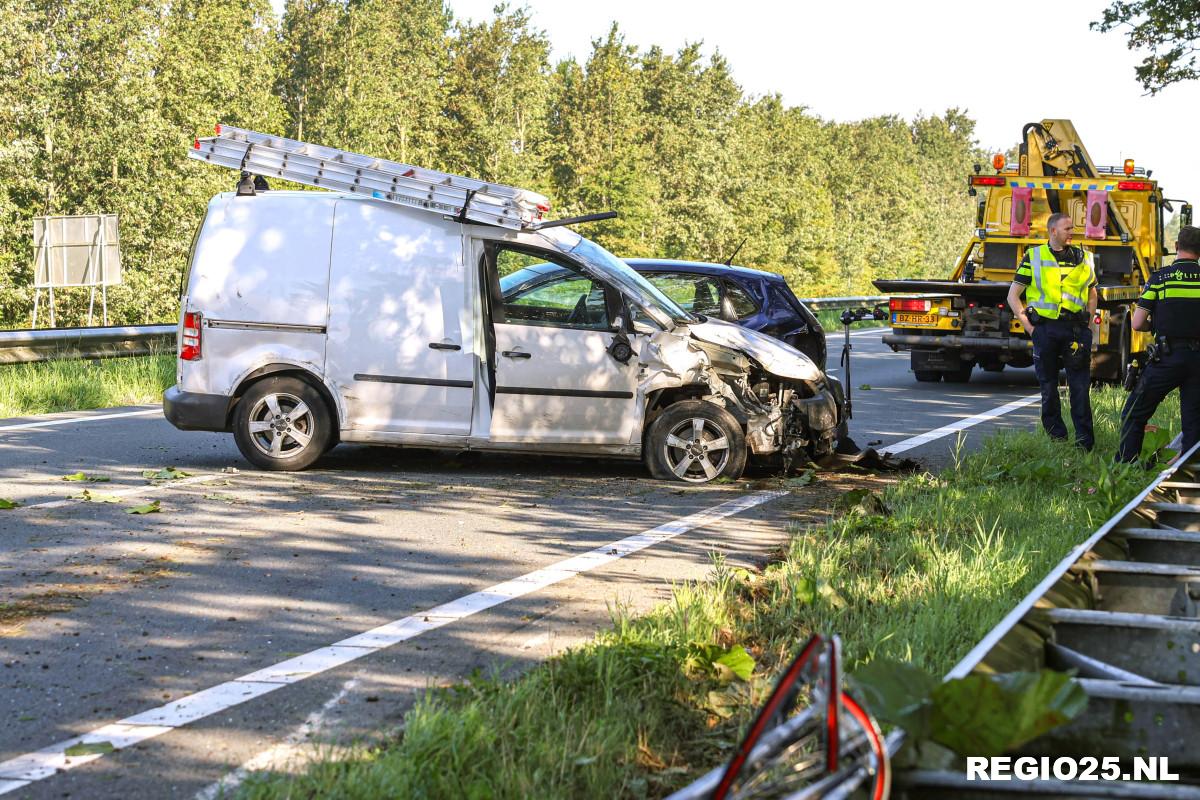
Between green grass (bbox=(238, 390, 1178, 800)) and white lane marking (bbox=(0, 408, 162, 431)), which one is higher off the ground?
white lane marking (bbox=(0, 408, 162, 431))

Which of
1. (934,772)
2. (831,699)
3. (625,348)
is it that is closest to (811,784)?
(831,699)

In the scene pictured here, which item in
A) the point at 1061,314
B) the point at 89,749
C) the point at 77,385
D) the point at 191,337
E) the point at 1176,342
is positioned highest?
the point at 1061,314

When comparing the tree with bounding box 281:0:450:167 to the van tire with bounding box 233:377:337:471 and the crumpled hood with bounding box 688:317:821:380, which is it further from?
the crumpled hood with bounding box 688:317:821:380

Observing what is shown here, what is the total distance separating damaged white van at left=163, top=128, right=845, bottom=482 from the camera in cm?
960

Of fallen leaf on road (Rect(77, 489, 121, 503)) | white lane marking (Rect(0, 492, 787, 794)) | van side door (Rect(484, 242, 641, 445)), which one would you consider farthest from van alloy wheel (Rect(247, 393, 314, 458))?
white lane marking (Rect(0, 492, 787, 794))

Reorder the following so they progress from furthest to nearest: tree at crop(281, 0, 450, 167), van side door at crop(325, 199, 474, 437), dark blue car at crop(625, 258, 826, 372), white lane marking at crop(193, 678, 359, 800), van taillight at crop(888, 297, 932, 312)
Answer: tree at crop(281, 0, 450, 167) < van taillight at crop(888, 297, 932, 312) < dark blue car at crop(625, 258, 826, 372) < van side door at crop(325, 199, 474, 437) < white lane marking at crop(193, 678, 359, 800)

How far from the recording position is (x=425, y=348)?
9.60 m

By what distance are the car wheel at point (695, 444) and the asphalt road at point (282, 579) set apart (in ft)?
0.62

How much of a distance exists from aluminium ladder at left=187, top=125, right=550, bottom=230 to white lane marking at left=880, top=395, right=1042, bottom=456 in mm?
3868

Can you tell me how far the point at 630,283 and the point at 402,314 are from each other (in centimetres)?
158

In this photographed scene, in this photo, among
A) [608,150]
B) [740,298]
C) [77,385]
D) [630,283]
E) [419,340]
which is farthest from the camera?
[608,150]


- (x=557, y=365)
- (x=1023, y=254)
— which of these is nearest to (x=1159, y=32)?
(x=1023, y=254)

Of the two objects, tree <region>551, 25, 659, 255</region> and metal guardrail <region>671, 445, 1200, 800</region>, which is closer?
metal guardrail <region>671, 445, 1200, 800</region>

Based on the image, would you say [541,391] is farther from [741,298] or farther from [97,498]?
[741,298]
